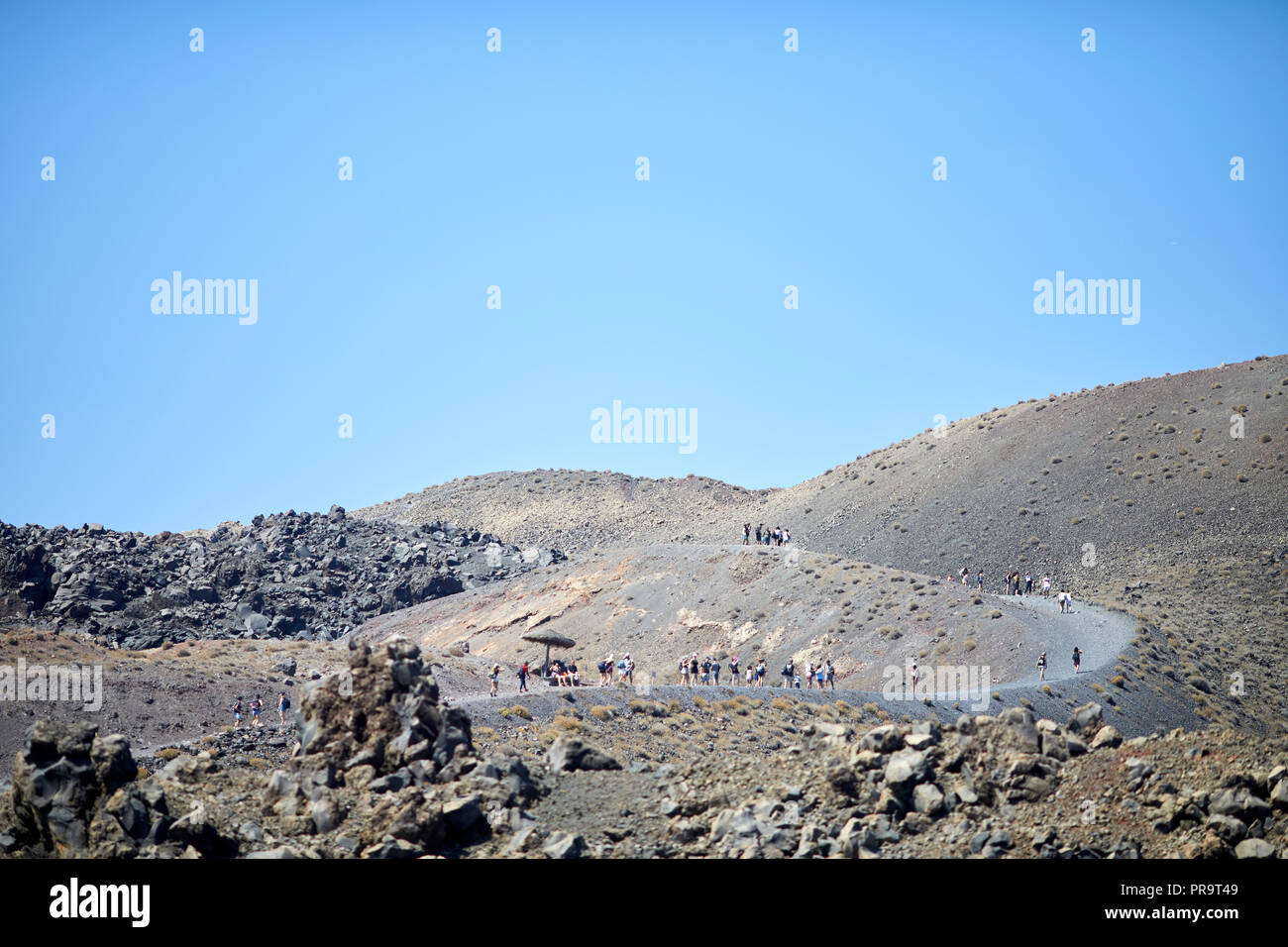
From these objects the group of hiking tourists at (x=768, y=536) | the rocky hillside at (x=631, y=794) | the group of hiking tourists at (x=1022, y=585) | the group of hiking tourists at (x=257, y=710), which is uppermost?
the group of hiking tourists at (x=768, y=536)

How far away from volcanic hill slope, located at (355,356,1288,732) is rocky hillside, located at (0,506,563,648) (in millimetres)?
24520

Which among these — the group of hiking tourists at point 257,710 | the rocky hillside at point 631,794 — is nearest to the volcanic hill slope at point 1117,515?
the rocky hillside at point 631,794

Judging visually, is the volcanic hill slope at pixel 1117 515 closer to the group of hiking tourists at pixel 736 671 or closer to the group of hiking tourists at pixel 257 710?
the group of hiking tourists at pixel 736 671

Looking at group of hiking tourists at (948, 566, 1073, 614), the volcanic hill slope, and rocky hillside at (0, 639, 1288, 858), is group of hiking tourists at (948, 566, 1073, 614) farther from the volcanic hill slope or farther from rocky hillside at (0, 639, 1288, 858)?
rocky hillside at (0, 639, 1288, 858)

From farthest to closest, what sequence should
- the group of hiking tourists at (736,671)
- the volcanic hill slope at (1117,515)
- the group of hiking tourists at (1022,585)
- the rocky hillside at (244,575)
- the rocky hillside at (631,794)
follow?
the rocky hillside at (244,575), the group of hiking tourists at (1022,585), the volcanic hill slope at (1117,515), the group of hiking tourists at (736,671), the rocky hillside at (631,794)

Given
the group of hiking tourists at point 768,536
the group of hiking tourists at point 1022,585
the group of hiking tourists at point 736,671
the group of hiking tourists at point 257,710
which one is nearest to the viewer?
the group of hiking tourists at point 257,710

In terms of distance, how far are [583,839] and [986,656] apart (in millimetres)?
32090

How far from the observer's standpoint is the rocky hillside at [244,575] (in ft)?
249

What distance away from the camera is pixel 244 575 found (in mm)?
86500

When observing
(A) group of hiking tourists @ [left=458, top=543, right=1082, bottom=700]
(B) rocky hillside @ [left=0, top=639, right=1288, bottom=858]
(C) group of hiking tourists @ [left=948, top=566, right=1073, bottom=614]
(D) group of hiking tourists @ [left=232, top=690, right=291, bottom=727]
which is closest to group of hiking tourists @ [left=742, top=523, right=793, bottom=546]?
(C) group of hiking tourists @ [left=948, top=566, right=1073, bottom=614]

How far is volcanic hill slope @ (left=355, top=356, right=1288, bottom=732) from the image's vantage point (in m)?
60.6

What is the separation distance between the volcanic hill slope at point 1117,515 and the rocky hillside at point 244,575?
24.5m
